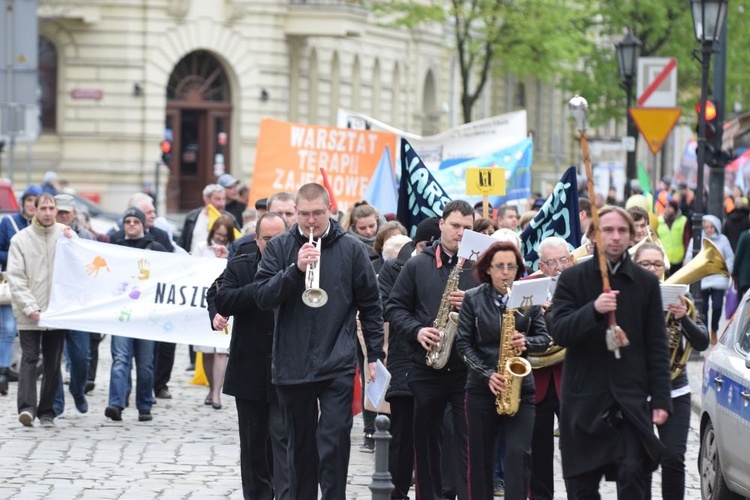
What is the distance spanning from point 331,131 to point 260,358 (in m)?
11.3

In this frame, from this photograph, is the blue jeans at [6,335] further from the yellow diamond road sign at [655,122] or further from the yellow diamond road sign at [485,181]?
the yellow diamond road sign at [655,122]

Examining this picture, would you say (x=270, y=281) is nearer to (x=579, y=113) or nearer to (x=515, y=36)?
(x=579, y=113)

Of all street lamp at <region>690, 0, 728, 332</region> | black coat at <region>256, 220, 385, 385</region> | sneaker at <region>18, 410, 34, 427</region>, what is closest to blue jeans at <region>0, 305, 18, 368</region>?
sneaker at <region>18, 410, 34, 427</region>

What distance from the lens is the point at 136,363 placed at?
15758 mm

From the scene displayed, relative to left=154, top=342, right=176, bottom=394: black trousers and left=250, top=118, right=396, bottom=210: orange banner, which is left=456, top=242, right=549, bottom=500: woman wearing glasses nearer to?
left=154, top=342, right=176, bottom=394: black trousers

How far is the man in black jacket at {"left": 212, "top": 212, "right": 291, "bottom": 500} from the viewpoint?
35.7 feet

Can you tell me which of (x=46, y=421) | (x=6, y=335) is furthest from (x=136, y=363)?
(x=6, y=335)

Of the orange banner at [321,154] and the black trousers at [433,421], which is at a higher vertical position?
the orange banner at [321,154]

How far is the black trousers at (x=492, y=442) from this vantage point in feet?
33.3

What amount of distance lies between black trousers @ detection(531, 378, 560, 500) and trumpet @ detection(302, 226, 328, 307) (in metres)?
1.90

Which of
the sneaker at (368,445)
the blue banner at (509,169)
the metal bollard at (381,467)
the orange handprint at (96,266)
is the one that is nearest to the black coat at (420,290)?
the metal bollard at (381,467)

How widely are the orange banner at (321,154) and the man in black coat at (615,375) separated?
518 inches

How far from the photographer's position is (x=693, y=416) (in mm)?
16969

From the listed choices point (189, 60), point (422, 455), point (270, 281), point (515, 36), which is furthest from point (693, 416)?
point (189, 60)
